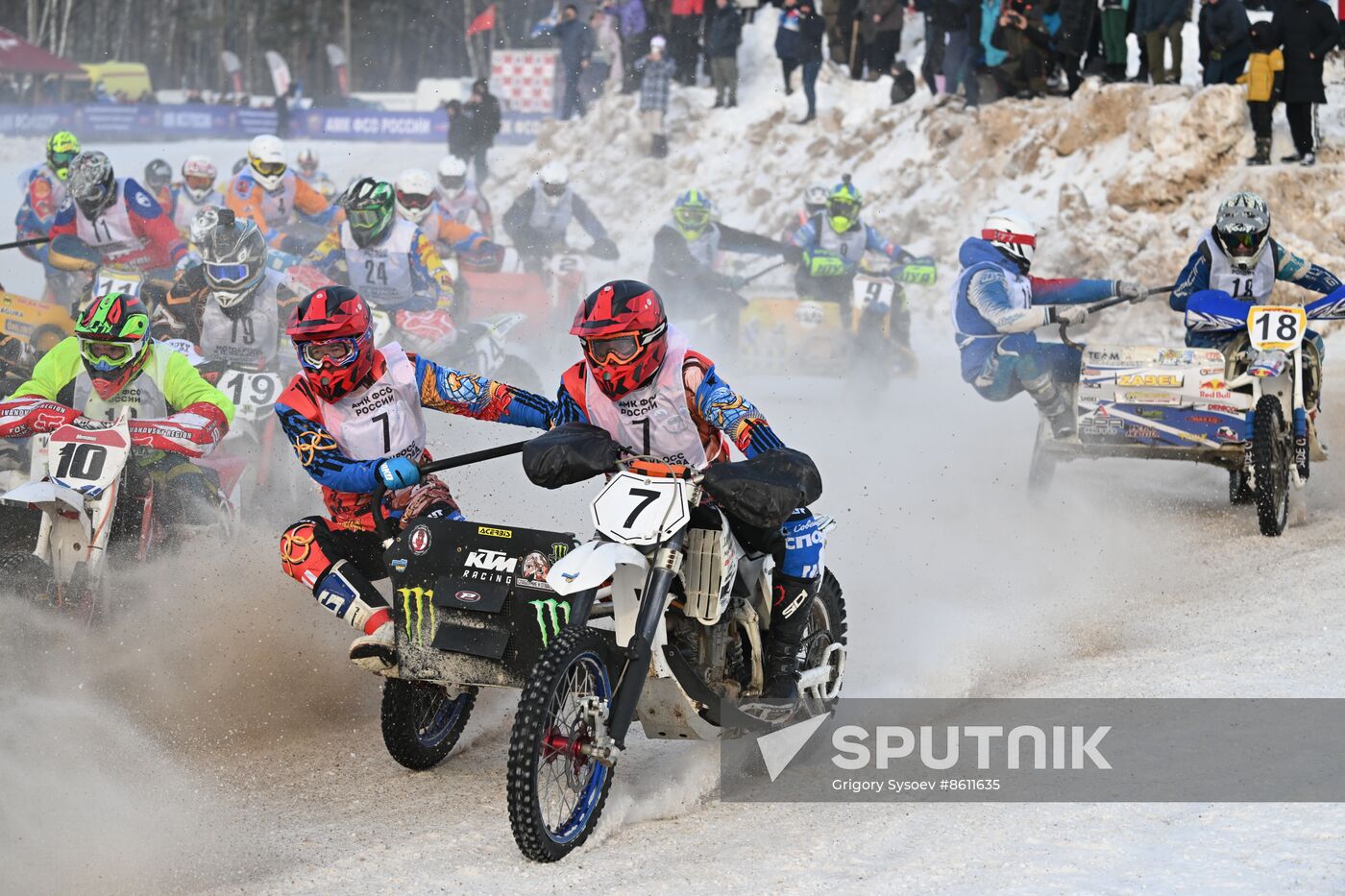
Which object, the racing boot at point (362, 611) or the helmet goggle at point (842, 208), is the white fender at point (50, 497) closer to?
the racing boot at point (362, 611)

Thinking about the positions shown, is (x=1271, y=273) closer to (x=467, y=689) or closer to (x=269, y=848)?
(x=467, y=689)

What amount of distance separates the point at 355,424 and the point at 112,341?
228 centimetres

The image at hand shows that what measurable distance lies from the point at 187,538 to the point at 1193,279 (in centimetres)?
693

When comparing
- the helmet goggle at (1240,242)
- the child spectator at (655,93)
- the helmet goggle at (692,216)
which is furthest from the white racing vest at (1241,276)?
the child spectator at (655,93)

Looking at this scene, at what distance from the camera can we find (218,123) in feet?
118

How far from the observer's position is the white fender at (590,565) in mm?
5191

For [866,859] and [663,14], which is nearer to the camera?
[866,859]

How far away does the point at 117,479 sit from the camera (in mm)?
7750

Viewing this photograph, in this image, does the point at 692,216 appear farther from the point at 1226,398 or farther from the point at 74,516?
the point at 74,516

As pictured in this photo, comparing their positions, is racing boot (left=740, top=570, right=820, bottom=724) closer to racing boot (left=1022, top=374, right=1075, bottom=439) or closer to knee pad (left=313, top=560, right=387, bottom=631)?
knee pad (left=313, top=560, right=387, bottom=631)

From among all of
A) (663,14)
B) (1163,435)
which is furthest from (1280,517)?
(663,14)

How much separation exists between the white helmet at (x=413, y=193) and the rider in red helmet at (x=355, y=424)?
9138 millimetres

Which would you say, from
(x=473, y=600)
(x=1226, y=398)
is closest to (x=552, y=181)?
(x=1226, y=398)

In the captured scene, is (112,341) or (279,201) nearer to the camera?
(112,341)
